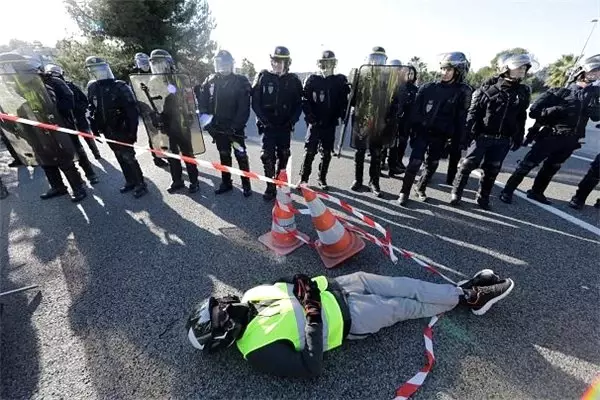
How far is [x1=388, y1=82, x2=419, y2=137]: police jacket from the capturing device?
4105 mm

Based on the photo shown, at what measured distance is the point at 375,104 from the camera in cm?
424

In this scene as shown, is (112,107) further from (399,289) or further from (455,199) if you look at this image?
(455,199)

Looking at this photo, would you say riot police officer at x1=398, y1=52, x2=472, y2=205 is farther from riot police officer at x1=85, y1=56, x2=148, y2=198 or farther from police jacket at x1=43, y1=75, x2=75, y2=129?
police jacket at x1=43, y1=75, x2=75, y2=129

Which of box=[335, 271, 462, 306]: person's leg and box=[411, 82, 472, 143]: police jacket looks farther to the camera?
box=[411, 82, 472, 143]: police jacket

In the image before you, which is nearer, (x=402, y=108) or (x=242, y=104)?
(x=242, y=104)

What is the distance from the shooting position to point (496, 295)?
2.25 metres

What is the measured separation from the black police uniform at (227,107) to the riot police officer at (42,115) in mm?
2085

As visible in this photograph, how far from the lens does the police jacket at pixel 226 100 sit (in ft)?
13.0

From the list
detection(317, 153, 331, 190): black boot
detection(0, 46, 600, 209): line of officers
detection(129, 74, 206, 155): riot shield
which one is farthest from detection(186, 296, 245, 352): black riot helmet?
detection(129, 74, 206, 155): riot shield

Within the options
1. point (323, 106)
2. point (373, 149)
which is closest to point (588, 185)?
point (373, 149)

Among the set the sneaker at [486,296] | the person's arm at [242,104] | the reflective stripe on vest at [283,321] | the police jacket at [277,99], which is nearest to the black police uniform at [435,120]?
the police jacket at [277,99]

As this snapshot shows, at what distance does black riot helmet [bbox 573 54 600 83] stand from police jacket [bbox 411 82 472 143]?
1.50 metres

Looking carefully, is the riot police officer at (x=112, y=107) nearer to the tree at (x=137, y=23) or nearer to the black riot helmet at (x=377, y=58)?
the black riot helmet at (x=377, y=58)

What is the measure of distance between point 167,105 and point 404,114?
12.0 feet
